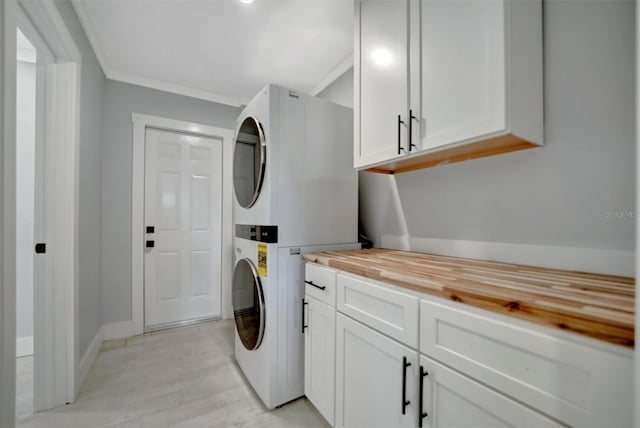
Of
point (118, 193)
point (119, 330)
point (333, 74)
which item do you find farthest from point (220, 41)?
point (119, 330)

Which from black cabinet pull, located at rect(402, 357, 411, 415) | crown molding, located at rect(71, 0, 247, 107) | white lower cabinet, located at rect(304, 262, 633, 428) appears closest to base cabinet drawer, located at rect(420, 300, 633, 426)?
white lower cabinet, located at rect(304, 262, 633, 428)

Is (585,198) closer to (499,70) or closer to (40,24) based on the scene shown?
(499,70)

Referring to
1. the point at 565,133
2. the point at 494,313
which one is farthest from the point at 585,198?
the point at 494,313

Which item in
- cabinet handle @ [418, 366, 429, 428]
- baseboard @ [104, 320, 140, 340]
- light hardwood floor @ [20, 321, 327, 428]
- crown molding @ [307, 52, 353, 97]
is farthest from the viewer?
baseboard @ [104, 320, 140, 340]

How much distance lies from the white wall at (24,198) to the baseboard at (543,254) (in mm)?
3083

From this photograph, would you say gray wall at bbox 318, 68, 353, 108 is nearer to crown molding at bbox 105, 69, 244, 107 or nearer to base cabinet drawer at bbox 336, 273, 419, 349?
crown molding at bbox 105, 69, 244, 107

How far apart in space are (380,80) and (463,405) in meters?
1.29

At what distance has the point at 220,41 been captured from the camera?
78.9 inches

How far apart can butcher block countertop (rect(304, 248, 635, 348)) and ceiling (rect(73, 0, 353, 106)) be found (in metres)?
1.62

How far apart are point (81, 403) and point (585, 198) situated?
105 inches

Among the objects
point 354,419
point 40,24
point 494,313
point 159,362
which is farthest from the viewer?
point 159,362

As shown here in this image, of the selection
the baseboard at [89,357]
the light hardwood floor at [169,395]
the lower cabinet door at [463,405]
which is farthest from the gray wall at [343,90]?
the baseboard at [89,357]

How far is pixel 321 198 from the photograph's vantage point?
1656 mm

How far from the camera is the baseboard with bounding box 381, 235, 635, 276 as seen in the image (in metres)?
0.92
